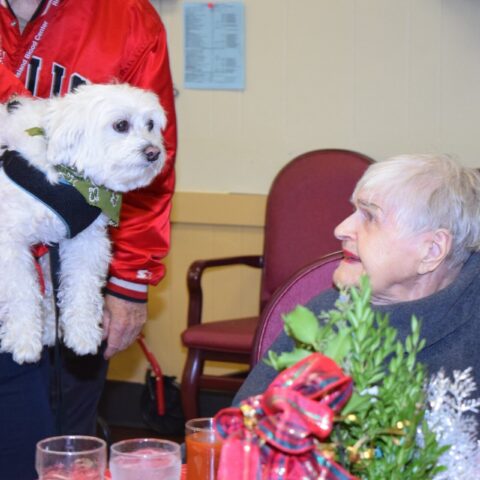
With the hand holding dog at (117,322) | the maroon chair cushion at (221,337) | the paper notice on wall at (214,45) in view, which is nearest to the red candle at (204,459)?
the hand holding dog at (117,322)

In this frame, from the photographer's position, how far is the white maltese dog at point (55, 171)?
192cm

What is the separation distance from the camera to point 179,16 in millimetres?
4520

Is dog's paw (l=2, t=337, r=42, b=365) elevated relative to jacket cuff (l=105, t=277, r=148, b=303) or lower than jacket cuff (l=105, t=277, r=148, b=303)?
lower

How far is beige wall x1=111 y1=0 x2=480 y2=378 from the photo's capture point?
4.12 metres

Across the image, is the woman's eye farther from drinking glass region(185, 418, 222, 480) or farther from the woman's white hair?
drinking glass region(185, 418, 222, 480)

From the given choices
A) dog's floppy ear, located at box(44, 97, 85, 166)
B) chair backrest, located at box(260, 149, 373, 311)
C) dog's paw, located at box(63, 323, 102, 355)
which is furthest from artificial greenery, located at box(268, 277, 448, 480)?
chair backrest, located at box(260, 149, 373, 311)

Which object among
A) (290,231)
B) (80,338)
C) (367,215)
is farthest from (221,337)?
(367,215)

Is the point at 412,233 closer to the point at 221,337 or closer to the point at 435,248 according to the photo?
the point at 435,248

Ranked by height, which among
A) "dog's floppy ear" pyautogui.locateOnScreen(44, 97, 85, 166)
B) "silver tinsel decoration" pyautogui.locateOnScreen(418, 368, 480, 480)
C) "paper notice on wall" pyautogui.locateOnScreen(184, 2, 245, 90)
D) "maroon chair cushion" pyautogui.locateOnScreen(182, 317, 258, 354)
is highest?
"paper notice on wall" pyautogui.locateOnScreen(184, 2, 245, 90)

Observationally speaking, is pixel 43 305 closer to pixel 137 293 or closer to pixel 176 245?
pixel 137 293

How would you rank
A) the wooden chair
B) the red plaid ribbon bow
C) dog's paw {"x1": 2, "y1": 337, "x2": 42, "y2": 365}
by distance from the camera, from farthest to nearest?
1. the wooden chair
2. dog's paw {"x1": 2, "y1": 337, "x2": 42, "y2": 365}
3. the red plaid ribbon bow

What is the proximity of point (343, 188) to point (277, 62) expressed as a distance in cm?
73

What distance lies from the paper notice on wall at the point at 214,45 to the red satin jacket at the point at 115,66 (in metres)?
2.17

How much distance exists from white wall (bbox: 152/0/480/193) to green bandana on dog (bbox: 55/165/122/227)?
8.00 ft
